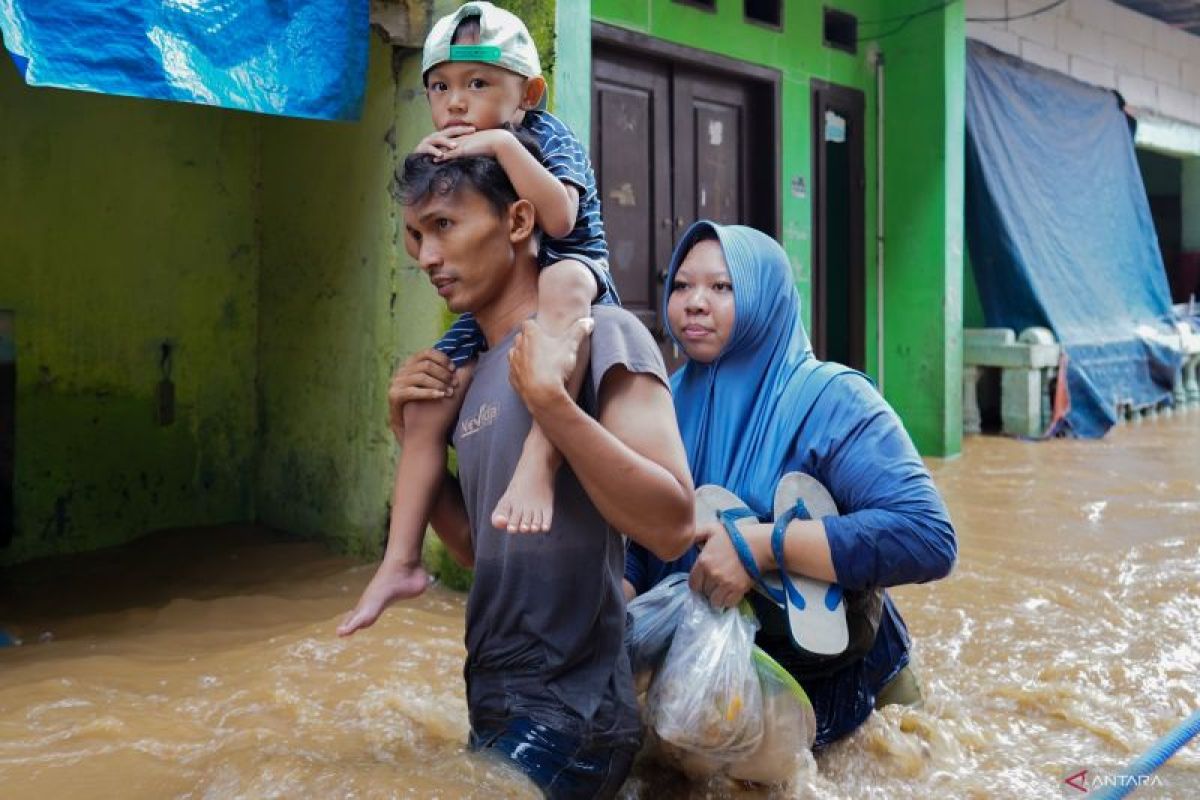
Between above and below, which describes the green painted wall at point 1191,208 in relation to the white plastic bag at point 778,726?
above

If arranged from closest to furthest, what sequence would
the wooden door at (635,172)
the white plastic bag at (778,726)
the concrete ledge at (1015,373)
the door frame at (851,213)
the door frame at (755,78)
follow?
1. the white plastic bag at (778,726)
2. the wooden door at (635,172)
3. the door frame at (755,78)
4. the door frame at (851,213)
5. the concrete ledge at (1015,373)

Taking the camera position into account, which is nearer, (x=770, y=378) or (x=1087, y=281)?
(x=770, y=378)

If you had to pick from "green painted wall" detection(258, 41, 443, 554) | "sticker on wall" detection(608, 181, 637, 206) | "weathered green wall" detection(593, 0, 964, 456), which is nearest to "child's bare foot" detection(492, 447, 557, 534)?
"green painted wall" detection(258, 41, 443, 554)

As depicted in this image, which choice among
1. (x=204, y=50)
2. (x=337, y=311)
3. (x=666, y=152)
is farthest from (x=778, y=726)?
(x=666, y=152)

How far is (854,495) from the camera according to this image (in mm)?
2633

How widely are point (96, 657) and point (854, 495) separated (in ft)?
8.45

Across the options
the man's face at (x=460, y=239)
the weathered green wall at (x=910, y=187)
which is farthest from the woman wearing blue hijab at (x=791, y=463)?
the weathered green wall at (x=910, y=187)

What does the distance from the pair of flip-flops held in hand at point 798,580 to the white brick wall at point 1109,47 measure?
7.88m

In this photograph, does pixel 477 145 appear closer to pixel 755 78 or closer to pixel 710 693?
pixel 710 693

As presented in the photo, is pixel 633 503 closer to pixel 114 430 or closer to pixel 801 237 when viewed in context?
pixel 114 430

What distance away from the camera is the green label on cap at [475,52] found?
2.46m

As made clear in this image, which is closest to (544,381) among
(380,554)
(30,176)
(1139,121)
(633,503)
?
(633,503)

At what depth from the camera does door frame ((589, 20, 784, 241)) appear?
655 cm

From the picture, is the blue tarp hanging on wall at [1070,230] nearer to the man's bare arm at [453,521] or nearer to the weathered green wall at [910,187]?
the weathered green wall at [910,187]
